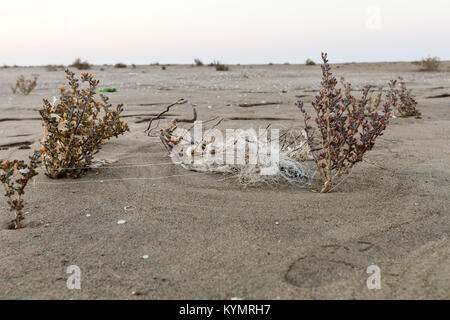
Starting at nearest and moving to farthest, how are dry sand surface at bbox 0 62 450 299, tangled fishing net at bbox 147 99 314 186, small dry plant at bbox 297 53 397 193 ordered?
dry sand surface at bbox 0 62 450 299
small dry plant at bbox 297 53 397 193
tangled fishing net at bbox 147 99 314 186

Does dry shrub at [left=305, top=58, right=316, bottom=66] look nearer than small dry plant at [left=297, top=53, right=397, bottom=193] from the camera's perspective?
No

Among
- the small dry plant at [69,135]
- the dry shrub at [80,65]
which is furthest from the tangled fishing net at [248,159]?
the dry shrub at [80,65]

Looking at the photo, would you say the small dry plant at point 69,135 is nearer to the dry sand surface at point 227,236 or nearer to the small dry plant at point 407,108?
the dry sand surface at point 227,236

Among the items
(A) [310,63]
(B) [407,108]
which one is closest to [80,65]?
(A) [310,63]

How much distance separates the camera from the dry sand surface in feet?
5.49

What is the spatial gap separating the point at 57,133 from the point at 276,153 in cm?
169

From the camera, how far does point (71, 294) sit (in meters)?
1.65

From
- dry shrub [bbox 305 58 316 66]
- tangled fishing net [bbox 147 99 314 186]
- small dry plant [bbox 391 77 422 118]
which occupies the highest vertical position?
dry shrub [bbox 305 58 316 66]

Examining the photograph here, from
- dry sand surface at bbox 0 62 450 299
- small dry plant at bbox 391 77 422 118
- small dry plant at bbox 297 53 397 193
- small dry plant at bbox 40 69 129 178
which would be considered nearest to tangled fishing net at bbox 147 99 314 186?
dry sand surface at bbox 0 62 450 299

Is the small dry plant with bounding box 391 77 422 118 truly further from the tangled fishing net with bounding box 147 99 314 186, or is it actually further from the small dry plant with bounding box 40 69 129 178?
the small dry plant with bounding box 40 69 129 178

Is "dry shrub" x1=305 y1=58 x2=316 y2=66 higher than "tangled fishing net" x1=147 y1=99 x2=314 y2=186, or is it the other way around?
"dry shrub" x1=305 y1=58 x2=316 y2=66

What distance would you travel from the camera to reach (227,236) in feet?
6.91
